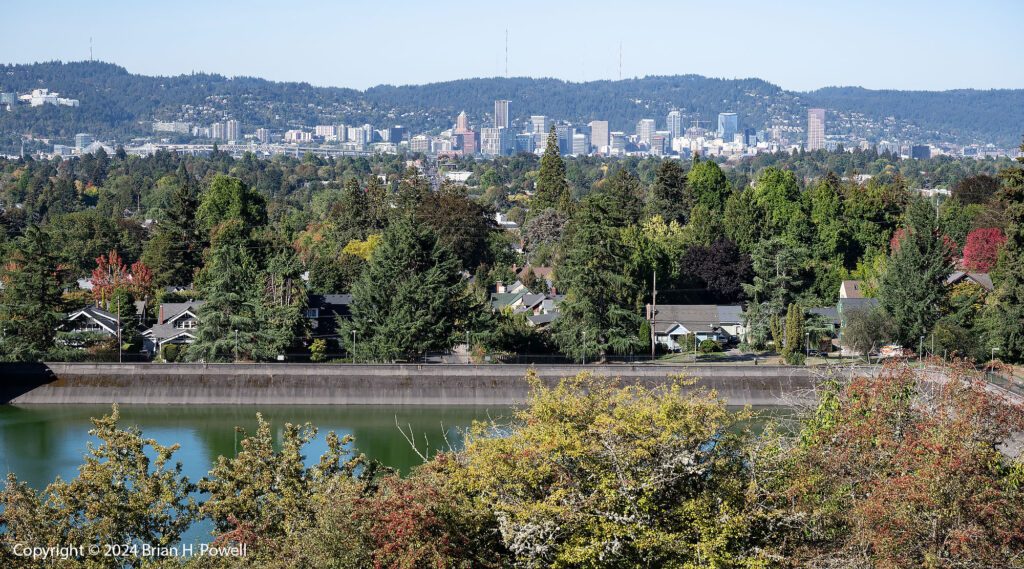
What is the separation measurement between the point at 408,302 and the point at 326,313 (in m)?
6.14

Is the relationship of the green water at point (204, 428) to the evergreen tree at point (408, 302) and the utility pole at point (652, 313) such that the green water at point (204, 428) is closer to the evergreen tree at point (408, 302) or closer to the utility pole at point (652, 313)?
the evergreen tree at point (408, 302)

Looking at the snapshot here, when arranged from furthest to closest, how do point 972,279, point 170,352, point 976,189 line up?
point 976,189
point 972,279
point 170,352

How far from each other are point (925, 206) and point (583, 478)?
2751cm

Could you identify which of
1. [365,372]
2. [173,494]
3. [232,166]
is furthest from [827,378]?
[232,166]

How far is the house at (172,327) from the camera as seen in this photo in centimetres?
3125

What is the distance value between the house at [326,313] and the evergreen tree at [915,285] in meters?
16.5

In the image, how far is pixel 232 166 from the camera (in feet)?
437

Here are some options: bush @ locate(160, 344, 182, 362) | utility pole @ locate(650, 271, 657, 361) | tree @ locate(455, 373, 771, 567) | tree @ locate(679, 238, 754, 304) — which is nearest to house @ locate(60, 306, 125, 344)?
bush @ locate(160, 344, 182, 362)

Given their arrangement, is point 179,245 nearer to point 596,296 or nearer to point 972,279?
point 596,296

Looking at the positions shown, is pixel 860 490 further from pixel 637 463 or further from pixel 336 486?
pixel 336 486

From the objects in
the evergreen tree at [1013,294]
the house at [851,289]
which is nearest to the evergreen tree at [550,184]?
the house at [851,289]

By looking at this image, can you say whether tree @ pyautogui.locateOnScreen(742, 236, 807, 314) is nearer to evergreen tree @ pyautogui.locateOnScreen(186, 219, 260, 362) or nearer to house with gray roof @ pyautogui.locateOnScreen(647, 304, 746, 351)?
house with gray roof @ pyautogui.locateOnScreen(647, 304, 746, 351)

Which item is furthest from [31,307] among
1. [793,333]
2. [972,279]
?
[972,279]

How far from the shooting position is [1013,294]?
28.4 m
